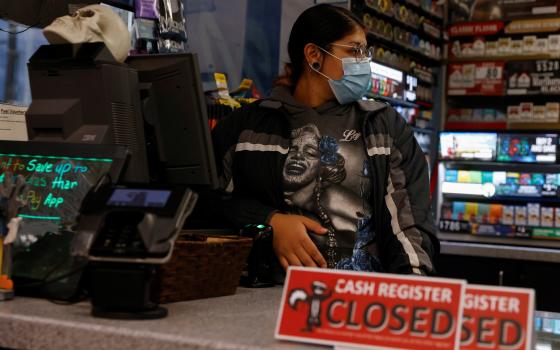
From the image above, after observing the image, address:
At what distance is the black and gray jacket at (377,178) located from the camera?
2619 millimetres

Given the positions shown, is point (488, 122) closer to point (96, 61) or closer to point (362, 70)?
point (362, 70)

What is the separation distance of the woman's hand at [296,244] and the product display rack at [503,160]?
11.2ft

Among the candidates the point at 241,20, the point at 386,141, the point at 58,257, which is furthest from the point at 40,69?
the point at 241,20

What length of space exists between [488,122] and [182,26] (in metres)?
4.26

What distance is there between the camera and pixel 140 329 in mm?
1458

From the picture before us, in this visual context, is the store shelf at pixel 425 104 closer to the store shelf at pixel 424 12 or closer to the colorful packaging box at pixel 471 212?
the store shelf at pixel 424 12

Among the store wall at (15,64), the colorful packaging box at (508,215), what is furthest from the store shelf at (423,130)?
the store wall at (15,64)

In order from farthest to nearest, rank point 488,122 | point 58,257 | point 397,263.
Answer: point 488,122
point 397,263
point 58,257

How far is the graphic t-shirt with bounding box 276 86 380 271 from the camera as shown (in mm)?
2658

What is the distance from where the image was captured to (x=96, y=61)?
2068 mm

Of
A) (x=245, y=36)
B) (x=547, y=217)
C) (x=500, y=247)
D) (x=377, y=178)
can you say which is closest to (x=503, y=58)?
(x=547, y=217)

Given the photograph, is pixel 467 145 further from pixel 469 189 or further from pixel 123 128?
pixel 123 128

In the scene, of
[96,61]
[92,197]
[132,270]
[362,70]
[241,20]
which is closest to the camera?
[132,270]

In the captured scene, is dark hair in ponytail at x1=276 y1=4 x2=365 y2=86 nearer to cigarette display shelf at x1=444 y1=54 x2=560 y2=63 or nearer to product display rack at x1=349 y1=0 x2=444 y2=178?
product display rack at x1=349 y1=0 x2=444 y2=178
